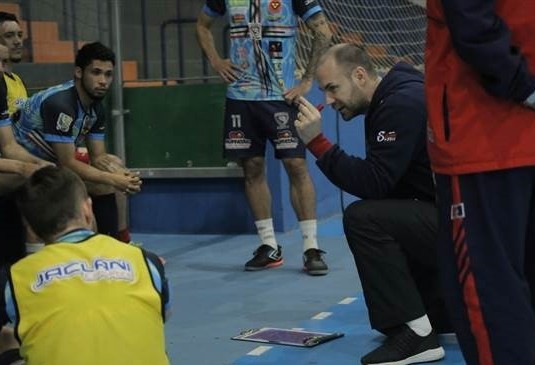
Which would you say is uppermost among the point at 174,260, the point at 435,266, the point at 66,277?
the point at 66,277

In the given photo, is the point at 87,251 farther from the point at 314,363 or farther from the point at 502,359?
the point at 314,363

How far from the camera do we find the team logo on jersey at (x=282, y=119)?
15.0 ft

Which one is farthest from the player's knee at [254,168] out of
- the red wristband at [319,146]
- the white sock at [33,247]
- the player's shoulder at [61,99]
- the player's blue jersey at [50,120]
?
the red wristband at [319,146]

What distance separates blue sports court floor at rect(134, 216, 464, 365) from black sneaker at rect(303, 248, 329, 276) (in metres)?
0.04

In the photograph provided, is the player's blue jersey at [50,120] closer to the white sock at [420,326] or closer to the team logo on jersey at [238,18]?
the team logo on jersey at [238,18]

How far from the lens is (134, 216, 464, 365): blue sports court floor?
9.88 feet

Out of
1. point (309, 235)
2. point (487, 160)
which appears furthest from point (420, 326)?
point (309, 235)

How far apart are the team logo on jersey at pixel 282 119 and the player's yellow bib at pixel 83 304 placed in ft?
9.00

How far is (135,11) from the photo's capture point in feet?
26.6

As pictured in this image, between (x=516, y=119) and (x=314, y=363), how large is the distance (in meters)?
1.30

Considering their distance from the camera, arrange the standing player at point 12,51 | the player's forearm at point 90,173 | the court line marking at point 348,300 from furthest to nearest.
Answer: the standing player at point 12,51, the player's forearm at point 90,173, the court line marking at point 348,300

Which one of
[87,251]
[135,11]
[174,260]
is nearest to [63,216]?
[87,251]

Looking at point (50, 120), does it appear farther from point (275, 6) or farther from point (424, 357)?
point (424, 357)

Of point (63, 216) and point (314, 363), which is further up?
point (63, 216)
